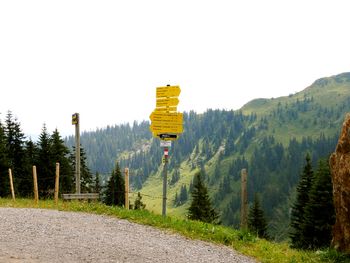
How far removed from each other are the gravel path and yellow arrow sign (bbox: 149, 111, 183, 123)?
15.5 ft

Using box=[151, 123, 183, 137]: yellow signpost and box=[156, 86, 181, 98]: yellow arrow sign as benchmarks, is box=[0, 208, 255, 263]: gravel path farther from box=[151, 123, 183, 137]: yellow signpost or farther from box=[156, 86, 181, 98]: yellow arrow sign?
box=[156, 86, 181, 98]: yellow arrow sign

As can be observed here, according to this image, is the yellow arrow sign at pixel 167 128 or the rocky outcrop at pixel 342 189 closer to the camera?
the rocky outcrop at pixel 342 189

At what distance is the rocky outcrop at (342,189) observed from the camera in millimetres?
11922

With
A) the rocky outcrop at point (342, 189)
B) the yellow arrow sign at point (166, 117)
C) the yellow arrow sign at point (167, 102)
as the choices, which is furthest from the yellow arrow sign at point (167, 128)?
the rocky outcrop at point (342, 189)

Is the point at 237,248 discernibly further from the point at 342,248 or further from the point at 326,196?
the point at 326,196

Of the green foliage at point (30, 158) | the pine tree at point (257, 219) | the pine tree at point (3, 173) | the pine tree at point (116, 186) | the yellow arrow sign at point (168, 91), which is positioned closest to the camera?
the yellow arrow sign at point (168, 91)

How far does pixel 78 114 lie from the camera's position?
2331 centimetres

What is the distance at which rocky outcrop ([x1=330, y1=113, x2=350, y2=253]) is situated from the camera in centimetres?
1192

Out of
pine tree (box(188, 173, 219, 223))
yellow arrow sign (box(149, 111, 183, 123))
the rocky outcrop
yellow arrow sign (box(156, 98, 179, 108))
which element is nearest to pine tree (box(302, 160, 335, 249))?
pine tree (box(188, 173, 219, 223))

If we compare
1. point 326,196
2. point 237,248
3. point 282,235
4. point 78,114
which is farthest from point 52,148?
point 282,235

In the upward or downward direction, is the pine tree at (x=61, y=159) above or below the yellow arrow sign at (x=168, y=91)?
below

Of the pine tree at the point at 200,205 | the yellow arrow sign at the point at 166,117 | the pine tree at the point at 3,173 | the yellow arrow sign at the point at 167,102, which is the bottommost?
the pine tree at the point at 200,205

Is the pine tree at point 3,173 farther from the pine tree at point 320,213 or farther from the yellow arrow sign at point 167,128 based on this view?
the pine tree at point 320,213

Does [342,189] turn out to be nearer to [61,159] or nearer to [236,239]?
[236,239]
